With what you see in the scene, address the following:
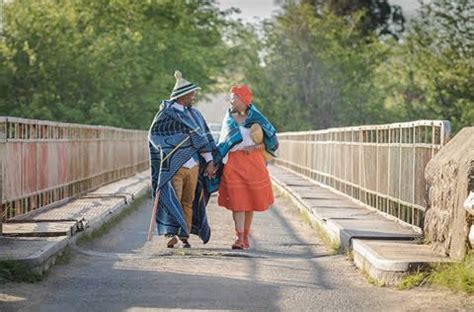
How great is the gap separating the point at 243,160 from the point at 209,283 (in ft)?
11.9

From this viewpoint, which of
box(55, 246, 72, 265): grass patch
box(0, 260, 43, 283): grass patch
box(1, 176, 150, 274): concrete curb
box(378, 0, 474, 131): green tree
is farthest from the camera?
box(378, 0, 474, 131): green tree

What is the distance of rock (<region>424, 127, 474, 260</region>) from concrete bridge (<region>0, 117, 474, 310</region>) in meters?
0.01

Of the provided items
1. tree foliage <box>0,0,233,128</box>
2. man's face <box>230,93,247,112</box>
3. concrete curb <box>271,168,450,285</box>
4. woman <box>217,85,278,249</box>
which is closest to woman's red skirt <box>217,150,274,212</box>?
woman <box>217,85,278,249</box>

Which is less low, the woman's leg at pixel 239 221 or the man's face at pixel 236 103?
the man's face at pixel 236 103

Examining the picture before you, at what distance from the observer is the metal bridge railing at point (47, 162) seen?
13830 millimetres

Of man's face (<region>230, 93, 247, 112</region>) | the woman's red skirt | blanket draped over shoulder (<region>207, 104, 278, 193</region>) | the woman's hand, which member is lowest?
the woman's red skirt

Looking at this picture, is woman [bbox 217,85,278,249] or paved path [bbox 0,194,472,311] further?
woman [bbox 217,85,278,249]

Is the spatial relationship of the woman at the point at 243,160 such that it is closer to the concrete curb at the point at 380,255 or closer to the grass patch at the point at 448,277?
the concrete curb at the point at 380,255

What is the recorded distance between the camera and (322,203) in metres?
19.1

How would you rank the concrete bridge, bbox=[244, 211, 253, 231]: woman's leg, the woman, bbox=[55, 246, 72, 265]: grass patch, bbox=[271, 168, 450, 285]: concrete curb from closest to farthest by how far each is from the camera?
bbox=[271, 168, 450, 285]: concrete curb < the concrete bridge < bbox=[55, 246, 72, 265]: grass patch < the woman < bbox=[244, 211, 253, 231]: woman's leg

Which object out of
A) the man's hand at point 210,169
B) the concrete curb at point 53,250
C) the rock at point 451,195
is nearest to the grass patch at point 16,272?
the concrete curb at point 53,250

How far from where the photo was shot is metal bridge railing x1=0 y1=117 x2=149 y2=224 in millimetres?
13830

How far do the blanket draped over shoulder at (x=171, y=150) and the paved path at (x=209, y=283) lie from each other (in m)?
0.34

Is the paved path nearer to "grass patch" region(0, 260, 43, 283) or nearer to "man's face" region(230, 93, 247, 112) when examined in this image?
"grass patch" region(0, 260, 43, 283)
